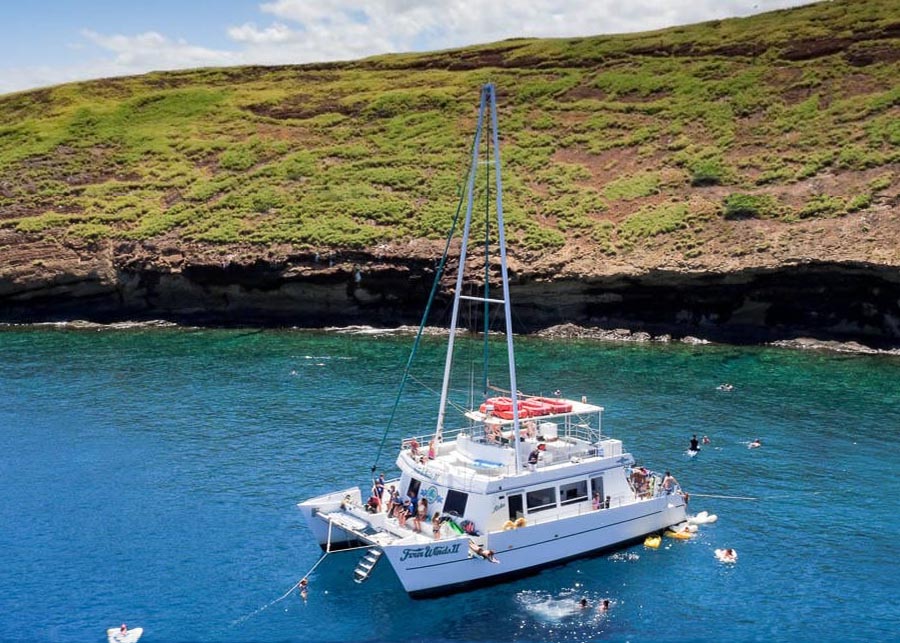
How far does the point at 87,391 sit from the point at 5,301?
34.5 meters

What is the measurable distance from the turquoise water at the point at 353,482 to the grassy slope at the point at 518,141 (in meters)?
21.4

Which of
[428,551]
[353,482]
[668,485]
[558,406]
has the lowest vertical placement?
[353,482]

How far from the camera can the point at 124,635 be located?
2803 cm

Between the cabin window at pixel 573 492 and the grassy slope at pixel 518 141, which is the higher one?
the grassy slope at pixel 518 141

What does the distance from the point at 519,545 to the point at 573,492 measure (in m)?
3.40

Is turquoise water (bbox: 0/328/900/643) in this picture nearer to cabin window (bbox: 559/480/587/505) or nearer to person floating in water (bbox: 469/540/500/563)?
person floating in water (bbox: 469/540/500/563)

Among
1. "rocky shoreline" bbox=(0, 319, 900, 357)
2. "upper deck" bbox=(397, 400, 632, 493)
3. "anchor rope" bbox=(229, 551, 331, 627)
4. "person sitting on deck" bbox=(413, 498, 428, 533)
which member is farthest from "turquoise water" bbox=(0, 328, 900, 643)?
"upper deck" bbox=(397, 400, 632, 493)

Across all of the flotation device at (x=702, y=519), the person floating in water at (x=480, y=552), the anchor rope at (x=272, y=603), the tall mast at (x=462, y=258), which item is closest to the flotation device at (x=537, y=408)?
the tall mast at (x=462, y=258)

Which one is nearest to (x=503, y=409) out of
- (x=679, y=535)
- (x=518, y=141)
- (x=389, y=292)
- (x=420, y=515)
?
(x=420, y=515)

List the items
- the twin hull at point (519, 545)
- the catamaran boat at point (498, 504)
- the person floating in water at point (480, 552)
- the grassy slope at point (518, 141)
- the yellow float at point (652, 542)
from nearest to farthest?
the twin hull at point (519, 545)
the person floating in water at point (480, 552)
the catamaran boat at point (498, 504)
the yellow float at point (652, 542)
the grassy slope at point (518, 141)

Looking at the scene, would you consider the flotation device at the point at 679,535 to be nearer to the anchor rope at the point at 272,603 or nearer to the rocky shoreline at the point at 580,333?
the anchor rope at the point at 272,603

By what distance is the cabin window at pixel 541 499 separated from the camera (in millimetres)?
33438

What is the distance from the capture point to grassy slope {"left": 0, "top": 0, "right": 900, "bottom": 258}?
88250 millimetres

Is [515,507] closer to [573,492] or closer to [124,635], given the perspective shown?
[573,492]
